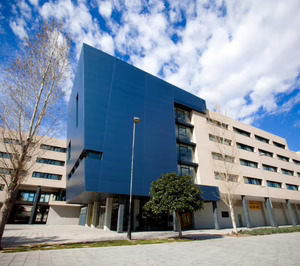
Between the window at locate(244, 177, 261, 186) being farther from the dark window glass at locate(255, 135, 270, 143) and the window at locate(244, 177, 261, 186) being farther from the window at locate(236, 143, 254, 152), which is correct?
the dark window glass at locate(255, 135, 270, 143)

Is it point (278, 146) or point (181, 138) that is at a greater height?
point (278, 146)

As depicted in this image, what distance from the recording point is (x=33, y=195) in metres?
36.6

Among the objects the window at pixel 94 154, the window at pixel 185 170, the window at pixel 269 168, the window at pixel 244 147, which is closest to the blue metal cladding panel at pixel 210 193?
the window at pixel 185 170

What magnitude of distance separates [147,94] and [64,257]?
66.2 feet

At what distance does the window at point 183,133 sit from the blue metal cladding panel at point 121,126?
2.69 m

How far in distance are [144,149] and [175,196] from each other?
8646mm

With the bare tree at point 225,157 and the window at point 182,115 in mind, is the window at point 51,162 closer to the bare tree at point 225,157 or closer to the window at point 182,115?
the window at point 182,115

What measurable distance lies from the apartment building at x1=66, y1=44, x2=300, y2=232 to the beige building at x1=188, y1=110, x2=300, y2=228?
0.18 m

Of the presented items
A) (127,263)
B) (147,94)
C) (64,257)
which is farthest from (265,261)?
(147,94)

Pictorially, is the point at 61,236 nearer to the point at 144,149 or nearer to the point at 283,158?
the point at 144,149

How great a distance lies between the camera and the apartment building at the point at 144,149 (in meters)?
18.7

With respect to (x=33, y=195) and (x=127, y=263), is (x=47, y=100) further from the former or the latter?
(x=33, y=195)

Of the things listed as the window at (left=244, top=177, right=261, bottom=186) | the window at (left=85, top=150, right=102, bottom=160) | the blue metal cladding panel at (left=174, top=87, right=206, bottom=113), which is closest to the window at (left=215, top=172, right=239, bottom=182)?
the window at (left=244, top=177, right=261, bottom=186)

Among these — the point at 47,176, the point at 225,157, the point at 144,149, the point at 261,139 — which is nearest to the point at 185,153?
the point at 225,157
